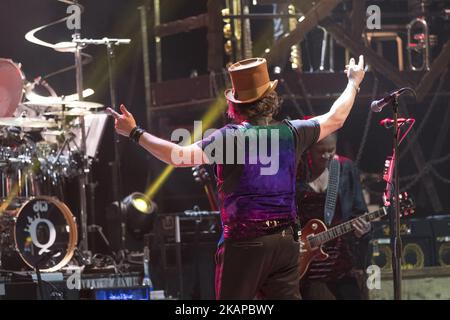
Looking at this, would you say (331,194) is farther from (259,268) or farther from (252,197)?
(259,268)

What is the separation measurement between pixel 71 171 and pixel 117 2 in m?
2.70

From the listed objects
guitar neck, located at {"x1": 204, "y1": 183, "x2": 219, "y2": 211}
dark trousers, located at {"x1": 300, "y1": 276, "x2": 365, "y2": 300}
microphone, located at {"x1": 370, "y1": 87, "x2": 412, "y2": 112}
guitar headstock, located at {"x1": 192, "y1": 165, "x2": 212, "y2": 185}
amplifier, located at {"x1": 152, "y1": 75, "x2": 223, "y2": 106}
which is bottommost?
dark trousers, located at {"x1": 300, "y1": 276, "x2": 365, "y2": 300}

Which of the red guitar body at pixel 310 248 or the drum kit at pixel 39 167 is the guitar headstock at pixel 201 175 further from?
the red guitar body at pixel 310 248

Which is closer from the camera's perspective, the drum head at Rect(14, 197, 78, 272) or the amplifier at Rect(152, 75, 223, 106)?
the drum head at Rect(14, 197, 78, 272)

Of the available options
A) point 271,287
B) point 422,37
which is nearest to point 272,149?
point 271,287

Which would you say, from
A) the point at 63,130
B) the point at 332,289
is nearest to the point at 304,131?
the point at 332,289

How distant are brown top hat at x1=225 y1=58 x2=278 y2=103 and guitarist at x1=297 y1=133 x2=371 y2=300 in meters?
2.57

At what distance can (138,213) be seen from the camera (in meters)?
10.7

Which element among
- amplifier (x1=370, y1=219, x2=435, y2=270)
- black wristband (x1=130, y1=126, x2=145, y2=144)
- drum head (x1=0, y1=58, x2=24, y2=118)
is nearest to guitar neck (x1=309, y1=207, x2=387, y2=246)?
amplifier (x1=370, y1=219, x2=435, y2=270)

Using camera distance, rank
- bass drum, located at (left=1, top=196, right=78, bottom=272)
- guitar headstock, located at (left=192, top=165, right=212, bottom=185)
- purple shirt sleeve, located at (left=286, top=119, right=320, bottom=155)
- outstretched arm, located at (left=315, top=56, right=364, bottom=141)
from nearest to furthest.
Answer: purple shirt sleeve, located at (left=286, top=119, right=320, bottom=155) < outstretched arm, located at (left=315, top=56, right=364, bottom=141) < bass drum, located at (left=1, top=196, right=78, bottom=272) < guitar headstock, located at (left=192, top=165, right=212, bottom=185)

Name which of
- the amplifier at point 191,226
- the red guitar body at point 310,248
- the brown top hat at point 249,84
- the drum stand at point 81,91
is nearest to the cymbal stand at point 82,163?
the drum stand at point 81,91

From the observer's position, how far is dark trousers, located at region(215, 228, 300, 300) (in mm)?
5324

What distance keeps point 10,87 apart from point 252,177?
16.3ft

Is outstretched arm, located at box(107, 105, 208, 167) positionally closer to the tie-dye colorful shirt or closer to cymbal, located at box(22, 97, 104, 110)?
the tie-dye colorful shirt
